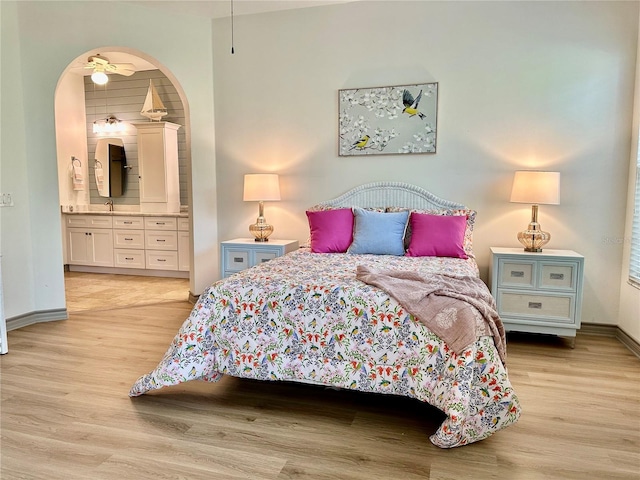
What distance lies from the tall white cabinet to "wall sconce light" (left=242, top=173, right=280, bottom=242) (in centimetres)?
212

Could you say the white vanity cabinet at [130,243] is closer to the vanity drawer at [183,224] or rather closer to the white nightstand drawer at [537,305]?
the vanity drawer at [183,224]

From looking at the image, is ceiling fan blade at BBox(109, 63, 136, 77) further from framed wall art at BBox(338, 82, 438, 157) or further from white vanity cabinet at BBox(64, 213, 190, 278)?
framed wall art at BBox(338, 82, 438, 157)

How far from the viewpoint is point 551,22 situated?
3795 millimetres

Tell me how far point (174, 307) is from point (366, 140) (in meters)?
2.55

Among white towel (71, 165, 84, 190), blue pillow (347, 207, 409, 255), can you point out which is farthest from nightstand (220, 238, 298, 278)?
white towel (71, 165, 84, 190)

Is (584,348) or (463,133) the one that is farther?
(463,133)

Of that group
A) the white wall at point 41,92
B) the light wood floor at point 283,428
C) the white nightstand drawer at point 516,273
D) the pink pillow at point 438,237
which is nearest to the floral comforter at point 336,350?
the light wood floor at point 283,428

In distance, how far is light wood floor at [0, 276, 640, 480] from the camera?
195 cm

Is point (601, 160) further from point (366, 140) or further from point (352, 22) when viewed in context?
point (352, 22)

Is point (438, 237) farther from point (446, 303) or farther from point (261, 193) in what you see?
point (261, 193)

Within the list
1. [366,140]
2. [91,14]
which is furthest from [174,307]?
[91,14]

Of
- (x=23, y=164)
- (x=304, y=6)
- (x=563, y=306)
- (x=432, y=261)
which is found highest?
(x=304, y=6)

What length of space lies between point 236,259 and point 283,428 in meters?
2.27

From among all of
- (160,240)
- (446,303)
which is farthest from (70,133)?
(446,303)
